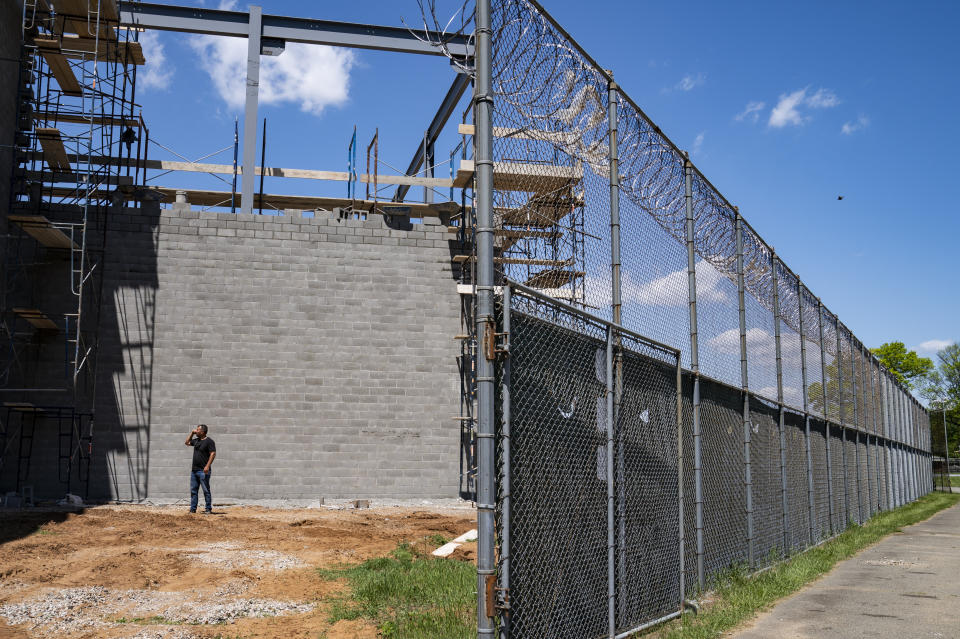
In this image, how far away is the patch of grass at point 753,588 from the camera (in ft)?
22.2

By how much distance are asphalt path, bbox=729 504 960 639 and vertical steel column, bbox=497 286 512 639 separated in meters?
3.10

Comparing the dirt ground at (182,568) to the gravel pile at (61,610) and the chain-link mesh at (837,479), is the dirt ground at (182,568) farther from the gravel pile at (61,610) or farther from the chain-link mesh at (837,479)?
the chain-link mesh at (837,479)

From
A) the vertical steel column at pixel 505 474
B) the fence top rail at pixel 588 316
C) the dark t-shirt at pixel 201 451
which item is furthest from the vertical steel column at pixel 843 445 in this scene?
the vertical steel column at pixel 505 474

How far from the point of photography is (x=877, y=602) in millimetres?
8352

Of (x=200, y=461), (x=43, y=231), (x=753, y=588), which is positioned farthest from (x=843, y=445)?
(x=43, y=231)

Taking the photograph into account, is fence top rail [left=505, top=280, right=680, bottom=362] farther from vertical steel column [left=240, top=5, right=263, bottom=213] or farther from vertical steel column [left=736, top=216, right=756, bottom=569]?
vertical steel column [left=240, top=5, right=263, bottom=213]

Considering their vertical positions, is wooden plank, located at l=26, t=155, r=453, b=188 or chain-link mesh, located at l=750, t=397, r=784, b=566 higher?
wooden plank, located at l=26, t=155, r=453, b=188

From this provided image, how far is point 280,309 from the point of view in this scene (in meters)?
18.7

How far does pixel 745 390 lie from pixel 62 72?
17752 mm

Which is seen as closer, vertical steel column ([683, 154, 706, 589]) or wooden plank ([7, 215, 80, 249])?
vertical steel column ([683, 154, 706, 589])

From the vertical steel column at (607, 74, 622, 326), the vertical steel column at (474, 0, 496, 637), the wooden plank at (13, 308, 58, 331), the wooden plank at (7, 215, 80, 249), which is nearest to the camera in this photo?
the vertical steel column at (474, 0, 496, 637)

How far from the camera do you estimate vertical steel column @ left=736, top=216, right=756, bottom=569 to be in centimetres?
959

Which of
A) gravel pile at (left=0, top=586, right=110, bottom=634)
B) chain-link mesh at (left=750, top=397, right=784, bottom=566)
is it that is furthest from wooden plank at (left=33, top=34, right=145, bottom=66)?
chain-link mesh at (left=750, top=397, right=784, bottom=566)

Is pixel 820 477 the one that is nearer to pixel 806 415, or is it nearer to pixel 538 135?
pixel 806 415
